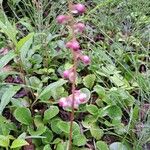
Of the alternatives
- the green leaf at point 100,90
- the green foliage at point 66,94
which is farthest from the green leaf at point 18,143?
the green leaf at point 100,90

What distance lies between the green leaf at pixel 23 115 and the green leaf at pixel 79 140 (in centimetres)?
22

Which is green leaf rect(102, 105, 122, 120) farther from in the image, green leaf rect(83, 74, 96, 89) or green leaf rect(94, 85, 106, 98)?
green leaf rect(83, 74, 96, 89)

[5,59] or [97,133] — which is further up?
[5,59]

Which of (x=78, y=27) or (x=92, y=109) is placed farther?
(x=92, y=109)

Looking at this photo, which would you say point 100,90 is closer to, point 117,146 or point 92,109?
point 92,109

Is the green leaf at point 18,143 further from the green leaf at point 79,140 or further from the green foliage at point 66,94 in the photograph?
the green leaf at point 79,140

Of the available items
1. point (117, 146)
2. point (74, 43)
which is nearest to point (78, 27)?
point (74, 43)

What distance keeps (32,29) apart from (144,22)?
2.06 ft

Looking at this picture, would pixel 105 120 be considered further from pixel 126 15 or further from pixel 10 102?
pixel 126 15

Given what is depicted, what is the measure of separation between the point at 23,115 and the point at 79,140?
0.86 feet

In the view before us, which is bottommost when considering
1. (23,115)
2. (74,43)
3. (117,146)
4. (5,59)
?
(117,146)

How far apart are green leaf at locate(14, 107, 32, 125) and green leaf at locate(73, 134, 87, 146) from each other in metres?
0.22

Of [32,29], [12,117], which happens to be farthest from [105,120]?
[32,29]

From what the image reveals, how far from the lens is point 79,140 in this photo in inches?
60.1
